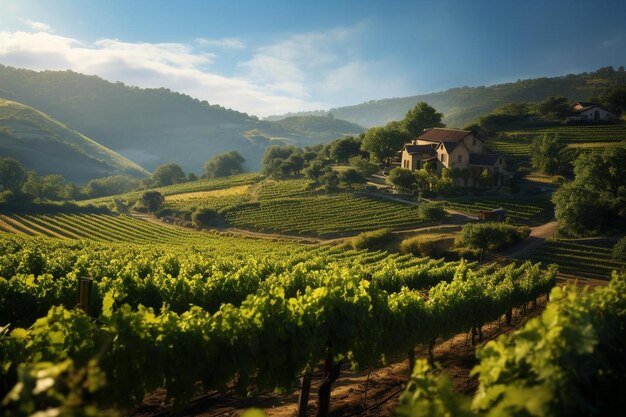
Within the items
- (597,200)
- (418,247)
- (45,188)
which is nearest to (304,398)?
(418,247)

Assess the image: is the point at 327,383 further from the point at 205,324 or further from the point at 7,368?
the point at 7,368

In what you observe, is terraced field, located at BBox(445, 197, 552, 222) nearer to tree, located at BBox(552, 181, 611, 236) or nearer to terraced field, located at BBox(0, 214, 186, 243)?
tree, located at BBox(552, 181, 611, 236)

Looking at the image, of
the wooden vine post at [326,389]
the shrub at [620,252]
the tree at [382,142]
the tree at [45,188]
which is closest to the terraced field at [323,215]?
the tree at [382,142]

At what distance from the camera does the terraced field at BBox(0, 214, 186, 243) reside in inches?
2677

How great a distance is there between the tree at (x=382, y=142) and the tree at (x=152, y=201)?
4979cm

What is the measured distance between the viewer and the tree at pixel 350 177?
3236 inches

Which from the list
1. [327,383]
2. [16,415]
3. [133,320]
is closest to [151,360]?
[133,320]

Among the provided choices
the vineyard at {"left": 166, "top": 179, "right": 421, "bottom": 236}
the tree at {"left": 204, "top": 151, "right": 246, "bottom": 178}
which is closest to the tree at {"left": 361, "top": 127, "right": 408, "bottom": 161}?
the vineyard at {"left": 166, "top": 179, "right": 421, "bottom": 236}

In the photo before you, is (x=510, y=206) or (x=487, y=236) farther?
(x=510, y=206)

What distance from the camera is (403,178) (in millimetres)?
74688

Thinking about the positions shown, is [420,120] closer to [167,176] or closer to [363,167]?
[363,167]

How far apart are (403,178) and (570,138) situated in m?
46.2

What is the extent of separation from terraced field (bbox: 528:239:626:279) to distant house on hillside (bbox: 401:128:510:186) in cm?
2713

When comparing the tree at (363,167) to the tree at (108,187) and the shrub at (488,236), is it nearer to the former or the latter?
the shrub at (488,236)
